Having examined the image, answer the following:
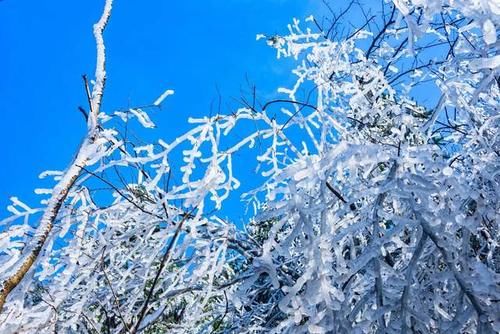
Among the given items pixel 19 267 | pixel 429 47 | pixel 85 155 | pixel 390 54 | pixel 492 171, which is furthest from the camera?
pixel 390 54

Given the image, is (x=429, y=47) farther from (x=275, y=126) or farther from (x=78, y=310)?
(x=78, y=310)

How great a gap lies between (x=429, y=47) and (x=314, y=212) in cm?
319

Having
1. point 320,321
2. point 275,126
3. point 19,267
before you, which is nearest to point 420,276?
point 320,321

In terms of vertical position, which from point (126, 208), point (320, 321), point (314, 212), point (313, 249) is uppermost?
Answer: point (126, 208)

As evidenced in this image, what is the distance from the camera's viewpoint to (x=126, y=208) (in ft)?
11.6

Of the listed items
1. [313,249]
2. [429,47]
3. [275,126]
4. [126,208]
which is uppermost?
[429,47]

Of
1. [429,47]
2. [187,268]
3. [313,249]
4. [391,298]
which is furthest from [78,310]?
[429,47]

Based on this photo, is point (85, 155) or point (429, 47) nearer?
point (85, 155)

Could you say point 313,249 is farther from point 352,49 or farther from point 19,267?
point 352,49

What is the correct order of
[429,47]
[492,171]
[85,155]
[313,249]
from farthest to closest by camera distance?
1. [429,47]
2. [492,171]
3. [313,249]
4. [85,155]

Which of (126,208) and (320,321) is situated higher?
(126,208)

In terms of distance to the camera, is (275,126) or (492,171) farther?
(275,126)

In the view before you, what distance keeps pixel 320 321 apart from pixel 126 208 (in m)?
1.67

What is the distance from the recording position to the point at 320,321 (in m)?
2.44
